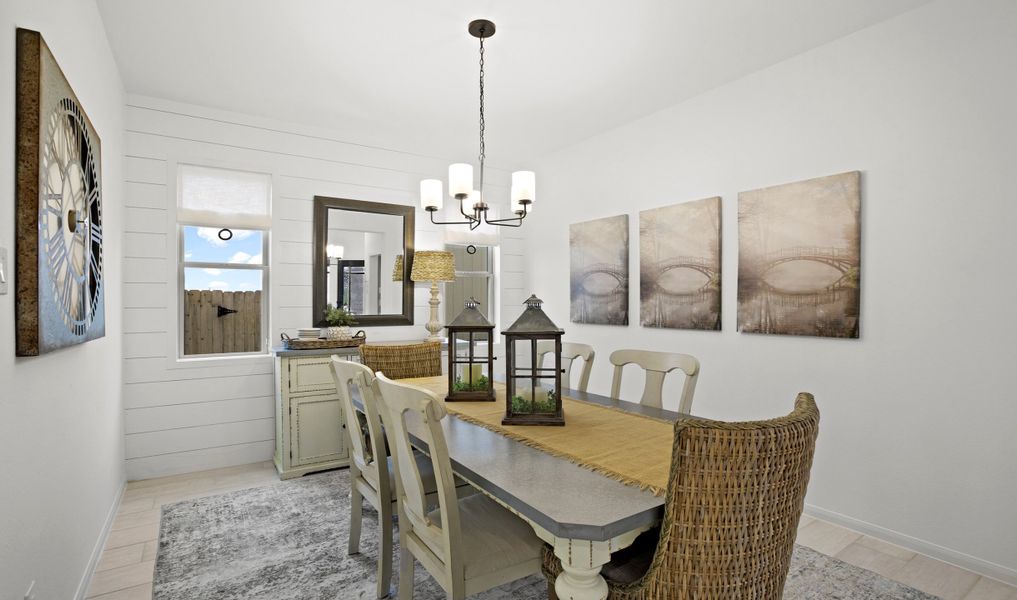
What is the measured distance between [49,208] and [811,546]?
3431mm

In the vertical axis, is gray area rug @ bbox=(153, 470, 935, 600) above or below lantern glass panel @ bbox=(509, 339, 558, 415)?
below

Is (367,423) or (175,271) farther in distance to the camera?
(175,271)

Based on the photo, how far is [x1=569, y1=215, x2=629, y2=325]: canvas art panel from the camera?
413 centimetres

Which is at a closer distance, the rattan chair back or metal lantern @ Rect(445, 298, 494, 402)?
the rattan chair back

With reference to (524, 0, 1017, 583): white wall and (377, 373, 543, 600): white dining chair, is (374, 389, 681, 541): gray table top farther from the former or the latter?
(524, 0, 1017, 583): white wall

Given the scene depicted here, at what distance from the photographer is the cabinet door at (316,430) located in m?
3.58

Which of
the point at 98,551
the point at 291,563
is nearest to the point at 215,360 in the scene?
the point at 98,551

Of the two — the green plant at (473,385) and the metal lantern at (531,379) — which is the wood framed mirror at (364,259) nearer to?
the green plant at (473,385)

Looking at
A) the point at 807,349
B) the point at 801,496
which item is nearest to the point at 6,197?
the point at 801,496

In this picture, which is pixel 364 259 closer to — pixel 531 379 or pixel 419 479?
pixel 531 379

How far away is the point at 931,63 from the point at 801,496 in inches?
94.9

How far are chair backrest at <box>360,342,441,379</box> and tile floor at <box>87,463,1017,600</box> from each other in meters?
1.37

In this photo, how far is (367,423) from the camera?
216 centimetres

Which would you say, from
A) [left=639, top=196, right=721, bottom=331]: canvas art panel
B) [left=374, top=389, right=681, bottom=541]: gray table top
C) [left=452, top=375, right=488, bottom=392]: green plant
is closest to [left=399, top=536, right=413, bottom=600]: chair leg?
[left=374, top=389, right=681, bottom=541]: gray table top
